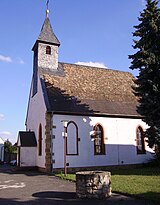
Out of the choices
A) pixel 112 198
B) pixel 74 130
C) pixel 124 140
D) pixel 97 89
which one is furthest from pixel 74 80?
pixel 112 198

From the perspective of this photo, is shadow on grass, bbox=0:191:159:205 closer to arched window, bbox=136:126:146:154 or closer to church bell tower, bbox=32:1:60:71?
arched window, bbox=136:126:146:154

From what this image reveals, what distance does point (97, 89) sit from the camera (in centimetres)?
2561

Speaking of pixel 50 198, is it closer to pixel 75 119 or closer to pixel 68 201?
pixel 68 201

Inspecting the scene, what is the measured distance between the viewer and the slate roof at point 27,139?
23.7 m

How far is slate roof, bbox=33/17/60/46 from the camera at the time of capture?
1021 inches

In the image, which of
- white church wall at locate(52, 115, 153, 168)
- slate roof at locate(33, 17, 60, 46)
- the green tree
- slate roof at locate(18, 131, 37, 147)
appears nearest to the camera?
the green tree

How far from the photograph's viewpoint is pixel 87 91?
24625mm

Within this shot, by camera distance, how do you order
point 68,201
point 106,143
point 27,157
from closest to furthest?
point 68,201, point 106,143, point 27,157

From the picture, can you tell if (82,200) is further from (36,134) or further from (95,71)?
(95,71)

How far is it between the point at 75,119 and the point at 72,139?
1715 mm

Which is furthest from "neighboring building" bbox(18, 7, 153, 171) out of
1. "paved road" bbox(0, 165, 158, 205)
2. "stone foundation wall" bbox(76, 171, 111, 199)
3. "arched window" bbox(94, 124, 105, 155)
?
"stone foundation wall" bbox(76, 171, 111, 199)

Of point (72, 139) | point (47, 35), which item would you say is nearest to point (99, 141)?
point (72, 139)

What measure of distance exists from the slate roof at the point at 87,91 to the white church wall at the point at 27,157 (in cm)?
565

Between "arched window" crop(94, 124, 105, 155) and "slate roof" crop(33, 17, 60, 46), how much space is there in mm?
9934
